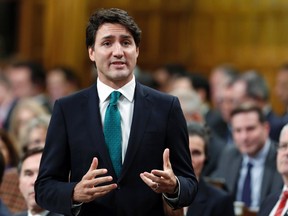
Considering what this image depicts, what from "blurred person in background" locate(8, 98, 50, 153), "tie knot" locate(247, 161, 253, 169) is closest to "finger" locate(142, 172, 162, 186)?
"tie knot" locate(247, 161, 253, 169)

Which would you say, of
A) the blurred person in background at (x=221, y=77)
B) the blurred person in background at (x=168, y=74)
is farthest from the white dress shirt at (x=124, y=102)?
the blurred person in background at (x=168, y=74)

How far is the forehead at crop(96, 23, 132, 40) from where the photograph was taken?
13.9ft

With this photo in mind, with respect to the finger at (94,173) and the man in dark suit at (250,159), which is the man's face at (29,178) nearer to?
A: the finger at (94,173)

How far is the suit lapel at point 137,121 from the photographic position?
4.22 m

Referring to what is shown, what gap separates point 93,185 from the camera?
13.2 feet

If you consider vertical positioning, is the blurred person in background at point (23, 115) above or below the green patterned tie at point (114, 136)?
below

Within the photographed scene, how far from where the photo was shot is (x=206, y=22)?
14180mm

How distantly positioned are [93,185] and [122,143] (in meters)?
0.32

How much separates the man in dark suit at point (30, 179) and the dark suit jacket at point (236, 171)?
1885 mm

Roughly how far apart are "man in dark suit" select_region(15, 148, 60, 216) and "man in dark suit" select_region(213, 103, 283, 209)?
1.97 metres

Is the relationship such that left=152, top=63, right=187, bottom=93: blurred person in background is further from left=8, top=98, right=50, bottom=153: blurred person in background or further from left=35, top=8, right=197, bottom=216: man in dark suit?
left=35, top=8, right=197, bottom=216: man in dark suit

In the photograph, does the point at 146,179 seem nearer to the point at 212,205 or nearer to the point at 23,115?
the point at 212,205

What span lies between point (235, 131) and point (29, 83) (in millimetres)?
5248

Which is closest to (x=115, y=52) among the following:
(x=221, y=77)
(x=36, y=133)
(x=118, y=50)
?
(x=118, y=50)
